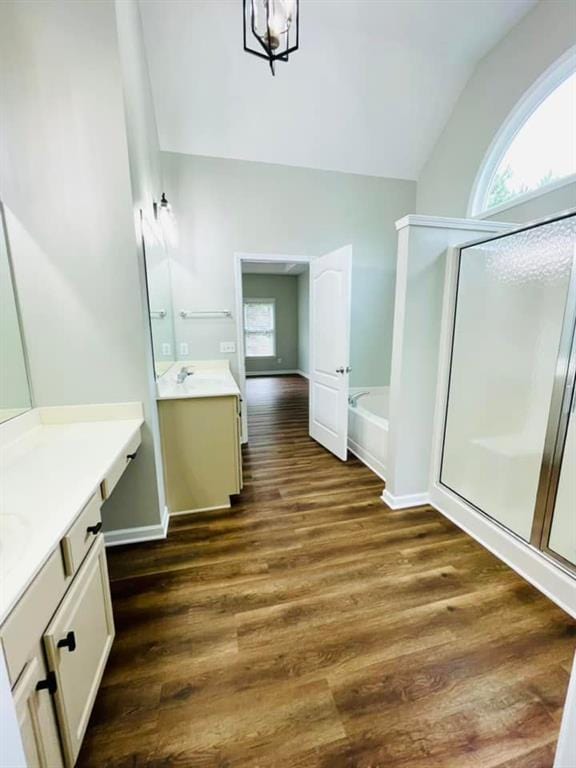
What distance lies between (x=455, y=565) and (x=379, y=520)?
54cm

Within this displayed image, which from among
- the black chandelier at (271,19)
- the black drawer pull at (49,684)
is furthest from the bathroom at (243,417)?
the black chandelier at (271,19)

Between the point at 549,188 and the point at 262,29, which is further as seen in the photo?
the point at 549,188

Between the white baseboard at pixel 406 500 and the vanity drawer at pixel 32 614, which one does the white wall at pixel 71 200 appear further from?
the white baseboard at pixel 406 500

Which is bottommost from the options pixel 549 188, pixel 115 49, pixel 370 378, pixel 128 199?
pixel 370 378

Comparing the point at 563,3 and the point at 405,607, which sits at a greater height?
the point at 563,3

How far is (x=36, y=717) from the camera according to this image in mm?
792

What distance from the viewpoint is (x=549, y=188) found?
264 centimetres

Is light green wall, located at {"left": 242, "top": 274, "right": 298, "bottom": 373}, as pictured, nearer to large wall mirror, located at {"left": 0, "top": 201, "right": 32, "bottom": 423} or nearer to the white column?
the white column

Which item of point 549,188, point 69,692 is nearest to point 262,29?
point 549,188

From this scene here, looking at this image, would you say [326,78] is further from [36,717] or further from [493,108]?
[36,717]

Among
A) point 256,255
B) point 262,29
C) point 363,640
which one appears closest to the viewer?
point 363,640

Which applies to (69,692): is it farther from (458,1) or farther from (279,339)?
(279,339)

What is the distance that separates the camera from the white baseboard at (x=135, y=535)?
209 cm

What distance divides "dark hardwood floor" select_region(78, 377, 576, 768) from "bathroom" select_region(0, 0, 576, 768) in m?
0.01
